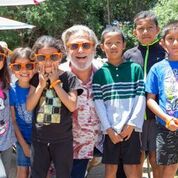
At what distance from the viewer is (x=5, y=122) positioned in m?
3.95

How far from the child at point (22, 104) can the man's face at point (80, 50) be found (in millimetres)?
386

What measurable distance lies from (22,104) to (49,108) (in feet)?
1.37

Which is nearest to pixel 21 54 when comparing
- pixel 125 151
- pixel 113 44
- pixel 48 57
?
pixel 48 57

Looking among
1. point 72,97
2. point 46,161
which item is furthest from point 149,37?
point 46,161

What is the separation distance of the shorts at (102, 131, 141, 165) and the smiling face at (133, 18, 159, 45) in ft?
3.54

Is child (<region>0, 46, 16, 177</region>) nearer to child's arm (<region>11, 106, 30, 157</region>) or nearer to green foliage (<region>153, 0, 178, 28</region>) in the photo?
child's arm (<region>11, 106, 30, 157</region>)

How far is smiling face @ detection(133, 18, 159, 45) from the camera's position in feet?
14.8

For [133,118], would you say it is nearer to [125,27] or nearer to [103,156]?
[103,156]

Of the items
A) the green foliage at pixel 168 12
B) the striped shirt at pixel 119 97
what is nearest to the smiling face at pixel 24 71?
the striped shirt at pixel 119 97

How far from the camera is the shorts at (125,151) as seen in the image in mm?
3986

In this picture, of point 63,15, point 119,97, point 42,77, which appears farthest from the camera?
point 63,15

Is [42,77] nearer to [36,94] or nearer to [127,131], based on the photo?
[36,94]

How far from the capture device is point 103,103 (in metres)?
3.99

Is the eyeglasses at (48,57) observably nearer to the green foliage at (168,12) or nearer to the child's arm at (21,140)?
the child's arm at (21,140)
